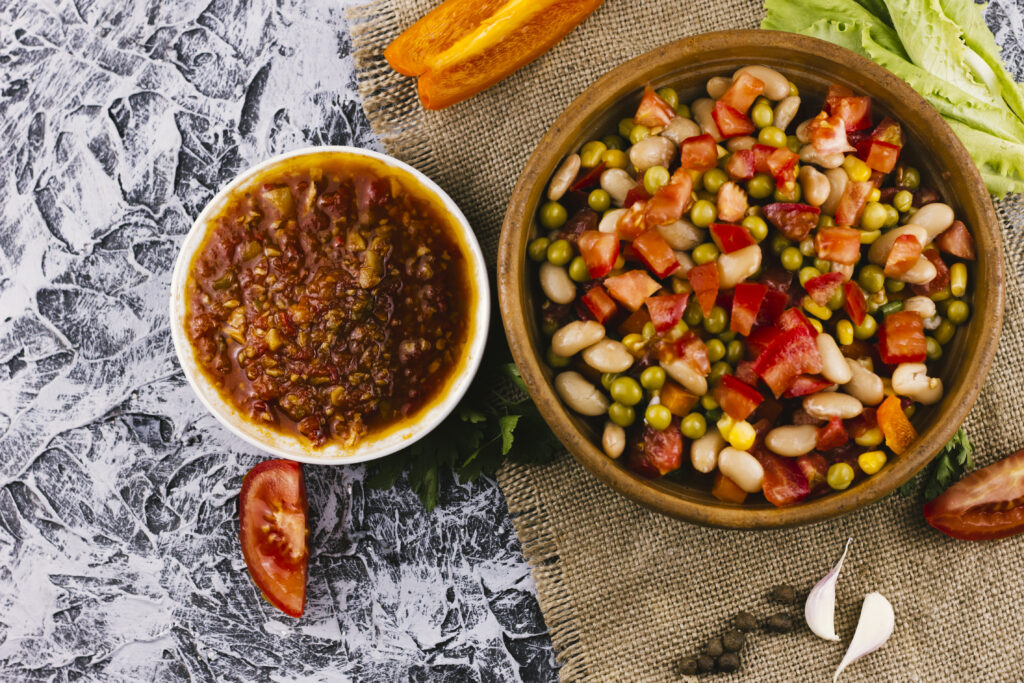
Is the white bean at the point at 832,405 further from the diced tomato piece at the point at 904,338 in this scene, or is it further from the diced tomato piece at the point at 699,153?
the diced tomato piece at the point at 699,153

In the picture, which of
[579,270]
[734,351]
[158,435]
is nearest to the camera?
[734,351]

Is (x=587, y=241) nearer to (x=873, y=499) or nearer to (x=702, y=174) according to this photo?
(x=702, y=174)

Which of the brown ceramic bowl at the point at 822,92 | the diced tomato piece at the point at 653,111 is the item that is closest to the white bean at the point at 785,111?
the brown ceramic bowl at the point at 822,92

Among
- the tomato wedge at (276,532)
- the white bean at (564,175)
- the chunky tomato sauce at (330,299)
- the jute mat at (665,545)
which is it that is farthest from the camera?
the tomato wedge at (276,532)

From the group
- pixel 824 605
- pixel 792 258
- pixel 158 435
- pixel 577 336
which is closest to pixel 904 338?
pixel 792 258

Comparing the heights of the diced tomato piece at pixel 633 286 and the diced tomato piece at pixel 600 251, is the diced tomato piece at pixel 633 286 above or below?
below

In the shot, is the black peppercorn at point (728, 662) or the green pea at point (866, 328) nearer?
the green pea at point (866, 328)

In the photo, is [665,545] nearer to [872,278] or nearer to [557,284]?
[557,284]
